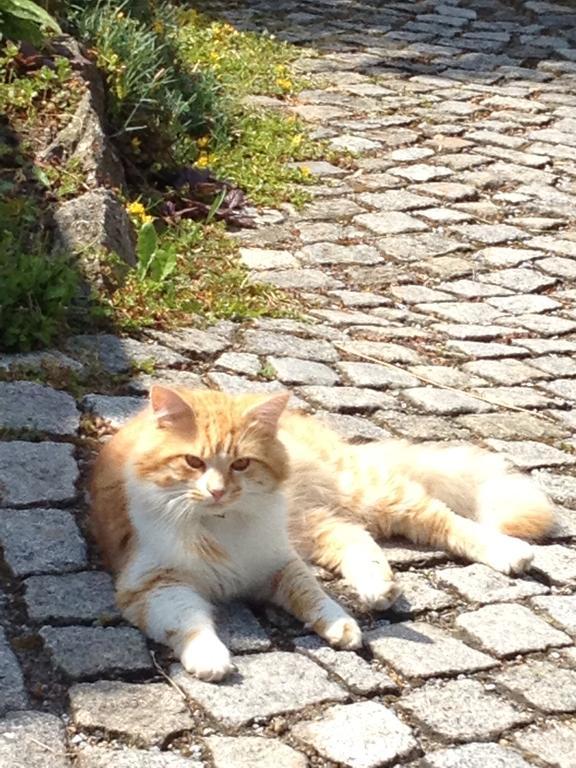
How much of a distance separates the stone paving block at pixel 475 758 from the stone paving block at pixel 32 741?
2.95ft

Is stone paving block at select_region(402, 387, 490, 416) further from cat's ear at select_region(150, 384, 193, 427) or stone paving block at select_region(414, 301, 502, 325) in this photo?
cat's ear at select_region(150, 384, 193, 427)

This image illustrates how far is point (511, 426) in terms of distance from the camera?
→ 5816 mm

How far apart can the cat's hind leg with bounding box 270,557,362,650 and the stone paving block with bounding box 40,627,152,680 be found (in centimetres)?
48

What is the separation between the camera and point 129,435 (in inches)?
173

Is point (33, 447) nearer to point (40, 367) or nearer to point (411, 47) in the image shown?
point (40, 367)

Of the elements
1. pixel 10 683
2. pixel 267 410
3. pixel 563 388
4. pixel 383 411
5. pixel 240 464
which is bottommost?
pixel 563 388

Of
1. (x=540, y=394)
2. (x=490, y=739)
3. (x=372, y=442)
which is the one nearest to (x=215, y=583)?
(x=490, y=739)

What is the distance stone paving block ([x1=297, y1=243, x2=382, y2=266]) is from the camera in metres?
7.65

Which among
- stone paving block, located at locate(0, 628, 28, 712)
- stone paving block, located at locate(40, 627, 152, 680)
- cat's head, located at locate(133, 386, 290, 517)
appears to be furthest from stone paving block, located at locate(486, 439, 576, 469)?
stone paving block, located at locate(0, 628, 28, 712)

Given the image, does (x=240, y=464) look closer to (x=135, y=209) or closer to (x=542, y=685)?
(x=542, y=685)

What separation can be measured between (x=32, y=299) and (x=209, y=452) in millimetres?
1926

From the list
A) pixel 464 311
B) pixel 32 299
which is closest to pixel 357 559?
pixel 32 299

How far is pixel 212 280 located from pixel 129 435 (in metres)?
2.61

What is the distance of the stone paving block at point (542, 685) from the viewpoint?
377 cm
